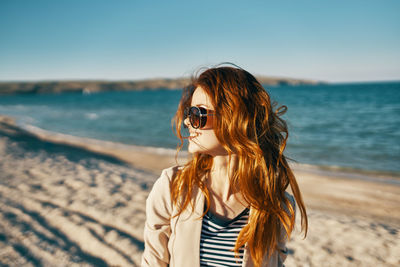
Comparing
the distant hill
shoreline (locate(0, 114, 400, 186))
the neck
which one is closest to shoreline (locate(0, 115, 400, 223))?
shoreline (locate(0, 114, 400, 186))

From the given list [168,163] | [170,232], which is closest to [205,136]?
[170,232]

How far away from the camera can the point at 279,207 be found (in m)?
1.66

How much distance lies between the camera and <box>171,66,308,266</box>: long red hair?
153cm

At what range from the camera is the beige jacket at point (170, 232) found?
151 cm

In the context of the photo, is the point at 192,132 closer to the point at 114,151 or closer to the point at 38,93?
the point at 114,151

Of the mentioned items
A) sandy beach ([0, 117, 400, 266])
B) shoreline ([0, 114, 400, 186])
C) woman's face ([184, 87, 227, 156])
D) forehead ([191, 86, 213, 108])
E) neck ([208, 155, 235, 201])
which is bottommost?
shoreline ([0, 114, 400, 186])

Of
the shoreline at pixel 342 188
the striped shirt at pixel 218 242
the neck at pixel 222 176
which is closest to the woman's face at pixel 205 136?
the neck at pixel 222 176

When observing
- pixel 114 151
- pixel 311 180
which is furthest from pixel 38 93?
pixel 311 180

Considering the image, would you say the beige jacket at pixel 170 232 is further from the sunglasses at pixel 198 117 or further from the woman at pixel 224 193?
the sunglasses at pixel 198 117

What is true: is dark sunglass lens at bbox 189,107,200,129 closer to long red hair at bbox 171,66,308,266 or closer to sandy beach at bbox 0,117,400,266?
long red hair at bbox 171,66,308,266

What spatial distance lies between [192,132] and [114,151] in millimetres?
12049

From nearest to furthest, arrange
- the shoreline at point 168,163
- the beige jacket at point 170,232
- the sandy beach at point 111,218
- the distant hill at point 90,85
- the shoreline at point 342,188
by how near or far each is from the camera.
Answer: the beige jacket at point 170,232, the sandy beach at point 111,218, the shoreline at point 342,188, the shoreline at point 168,163, the distant hill at point 90,85

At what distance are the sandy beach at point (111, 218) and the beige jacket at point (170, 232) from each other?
213 centimetres

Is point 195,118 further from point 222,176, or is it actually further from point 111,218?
point 111,218
